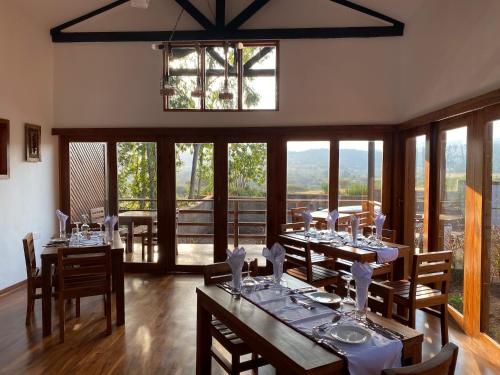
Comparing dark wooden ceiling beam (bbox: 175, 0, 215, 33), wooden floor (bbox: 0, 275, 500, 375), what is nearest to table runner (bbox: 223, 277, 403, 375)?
wooden floor (bbox: 0, 275, 500, 375)

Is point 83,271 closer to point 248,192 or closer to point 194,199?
point 194,199

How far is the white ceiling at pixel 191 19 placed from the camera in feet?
16.9

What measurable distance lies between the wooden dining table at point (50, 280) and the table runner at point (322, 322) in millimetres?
1765

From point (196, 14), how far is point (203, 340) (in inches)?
173

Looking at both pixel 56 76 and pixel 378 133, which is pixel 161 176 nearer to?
pixel 56 76

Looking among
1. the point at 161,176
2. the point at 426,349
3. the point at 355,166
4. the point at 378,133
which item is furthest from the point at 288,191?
the point at 426,349

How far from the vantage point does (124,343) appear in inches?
128

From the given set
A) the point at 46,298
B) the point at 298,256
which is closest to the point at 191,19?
the point at 298,256

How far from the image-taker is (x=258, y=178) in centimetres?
555

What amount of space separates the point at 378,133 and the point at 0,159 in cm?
480

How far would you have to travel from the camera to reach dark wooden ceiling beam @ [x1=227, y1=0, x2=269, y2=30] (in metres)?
5.27

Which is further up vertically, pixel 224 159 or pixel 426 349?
pixel 224 159

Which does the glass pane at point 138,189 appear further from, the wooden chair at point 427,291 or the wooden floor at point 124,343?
the wooden chair at point 427,291

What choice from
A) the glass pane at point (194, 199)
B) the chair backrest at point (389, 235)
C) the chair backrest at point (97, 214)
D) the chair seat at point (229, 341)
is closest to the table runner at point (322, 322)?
the chair seat at point (229, 341)
